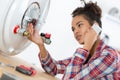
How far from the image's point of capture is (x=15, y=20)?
3.38 ft

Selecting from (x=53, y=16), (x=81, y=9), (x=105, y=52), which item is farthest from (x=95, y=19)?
(x=53, y=16)

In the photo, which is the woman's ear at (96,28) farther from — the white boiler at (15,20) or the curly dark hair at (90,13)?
the white boiler at (15,20)

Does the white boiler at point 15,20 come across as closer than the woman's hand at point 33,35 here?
Yes

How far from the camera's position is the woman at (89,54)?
3.46ft

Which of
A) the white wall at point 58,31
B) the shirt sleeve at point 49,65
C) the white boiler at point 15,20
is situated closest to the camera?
the white boiler at point 15,20

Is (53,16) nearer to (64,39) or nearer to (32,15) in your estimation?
(64,39)

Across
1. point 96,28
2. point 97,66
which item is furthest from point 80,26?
point 97,66

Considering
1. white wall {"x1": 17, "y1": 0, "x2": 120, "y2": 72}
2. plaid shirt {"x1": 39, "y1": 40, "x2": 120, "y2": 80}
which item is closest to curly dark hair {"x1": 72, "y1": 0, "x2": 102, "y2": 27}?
plaid shirt {"x1": 39, "y1": 40, "x2": 120, "y2": 80}

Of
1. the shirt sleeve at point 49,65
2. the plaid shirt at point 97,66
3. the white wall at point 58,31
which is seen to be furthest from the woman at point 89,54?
the white wall at point 58,31

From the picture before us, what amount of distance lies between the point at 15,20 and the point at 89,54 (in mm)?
380

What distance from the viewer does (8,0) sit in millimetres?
1005

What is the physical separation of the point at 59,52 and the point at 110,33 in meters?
0.51

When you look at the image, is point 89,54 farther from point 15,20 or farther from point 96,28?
point 15,20

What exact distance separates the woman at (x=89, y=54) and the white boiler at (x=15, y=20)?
0.19ft
